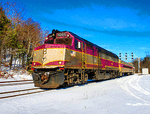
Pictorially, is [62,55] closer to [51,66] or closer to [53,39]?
[51,66]

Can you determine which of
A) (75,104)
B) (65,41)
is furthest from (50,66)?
(75,104)

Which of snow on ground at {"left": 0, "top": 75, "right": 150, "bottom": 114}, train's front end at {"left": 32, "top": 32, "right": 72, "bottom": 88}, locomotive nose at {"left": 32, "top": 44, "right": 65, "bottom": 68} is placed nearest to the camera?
snow on ground at {"left": 0, "top": 75, "right": 150, "bottom": 114}

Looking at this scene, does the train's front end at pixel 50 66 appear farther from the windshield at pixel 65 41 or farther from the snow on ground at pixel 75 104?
the snow on ground at pixel 75 104

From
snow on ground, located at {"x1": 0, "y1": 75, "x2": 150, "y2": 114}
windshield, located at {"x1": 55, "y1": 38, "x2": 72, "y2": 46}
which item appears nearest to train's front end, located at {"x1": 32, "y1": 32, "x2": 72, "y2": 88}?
windshield, located at {"x1": 55, "y1": 38, "x2": 72, "y2": 46}

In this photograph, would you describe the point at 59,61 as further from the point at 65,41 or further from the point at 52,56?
the point at 65,41

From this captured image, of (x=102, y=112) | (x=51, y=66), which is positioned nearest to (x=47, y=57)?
(x=51, y=66)

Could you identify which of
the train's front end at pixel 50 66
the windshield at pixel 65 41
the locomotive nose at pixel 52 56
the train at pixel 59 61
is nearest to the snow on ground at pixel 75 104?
the train's front end at pixel 50 66

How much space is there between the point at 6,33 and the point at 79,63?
1372 centimetres

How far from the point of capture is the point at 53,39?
10.2 meters

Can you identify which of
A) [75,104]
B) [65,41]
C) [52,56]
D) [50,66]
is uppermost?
[65,41]

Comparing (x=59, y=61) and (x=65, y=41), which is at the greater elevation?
(x=65, y=41)

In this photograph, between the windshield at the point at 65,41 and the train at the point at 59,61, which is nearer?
the train at the point at 59,61

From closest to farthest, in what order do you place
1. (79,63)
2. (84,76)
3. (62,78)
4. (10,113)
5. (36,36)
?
1. (10,113)
2. (62,78)
3. (79,63)
4. (84,76)
5. (36,36)

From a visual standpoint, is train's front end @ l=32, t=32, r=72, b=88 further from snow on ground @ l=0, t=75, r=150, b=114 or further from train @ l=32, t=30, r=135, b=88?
snow on ground @ l=0, t=75, r=150, b=114
